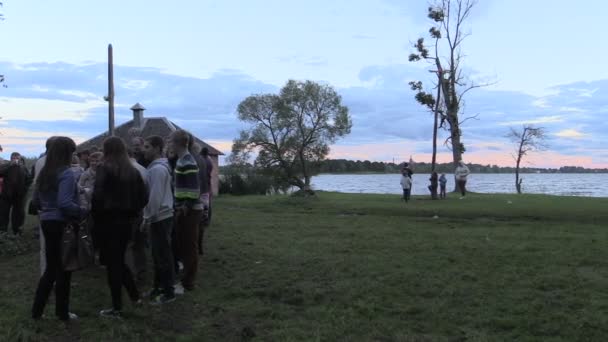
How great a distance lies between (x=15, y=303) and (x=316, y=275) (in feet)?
12.4

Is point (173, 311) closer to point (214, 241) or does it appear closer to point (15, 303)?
point (15, 303)

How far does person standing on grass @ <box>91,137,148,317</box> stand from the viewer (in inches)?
207

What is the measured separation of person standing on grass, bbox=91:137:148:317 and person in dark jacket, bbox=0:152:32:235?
631 centimetres

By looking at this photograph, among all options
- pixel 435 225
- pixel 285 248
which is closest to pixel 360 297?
pixel 285 248

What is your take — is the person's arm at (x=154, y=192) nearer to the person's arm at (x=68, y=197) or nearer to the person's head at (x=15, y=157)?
the person's arm at (x=68, y=197)

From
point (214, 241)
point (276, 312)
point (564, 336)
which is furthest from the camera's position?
point (214, 241)

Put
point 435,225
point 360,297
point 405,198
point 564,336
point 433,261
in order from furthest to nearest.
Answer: point 405,198 → point 435,225 → point 433,261 → point 360,297 → point 564,336

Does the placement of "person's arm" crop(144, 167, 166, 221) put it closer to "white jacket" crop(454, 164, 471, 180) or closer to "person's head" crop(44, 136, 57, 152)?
"person's head" crop(44, 136, 57, 152)

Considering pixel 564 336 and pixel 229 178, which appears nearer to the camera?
pixel 564 336

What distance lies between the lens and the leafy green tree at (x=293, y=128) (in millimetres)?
40312

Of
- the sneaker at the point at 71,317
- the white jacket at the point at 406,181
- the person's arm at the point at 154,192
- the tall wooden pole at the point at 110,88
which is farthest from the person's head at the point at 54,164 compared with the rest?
the white jacket at the point at 406,181

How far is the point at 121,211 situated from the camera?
529cm

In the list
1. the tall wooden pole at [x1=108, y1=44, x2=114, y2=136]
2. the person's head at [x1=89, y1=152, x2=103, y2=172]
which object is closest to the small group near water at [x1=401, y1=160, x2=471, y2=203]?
the tall wooden pole at [x1=108, y1=44, x2=114, y2=136]

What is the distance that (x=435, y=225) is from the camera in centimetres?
1464
